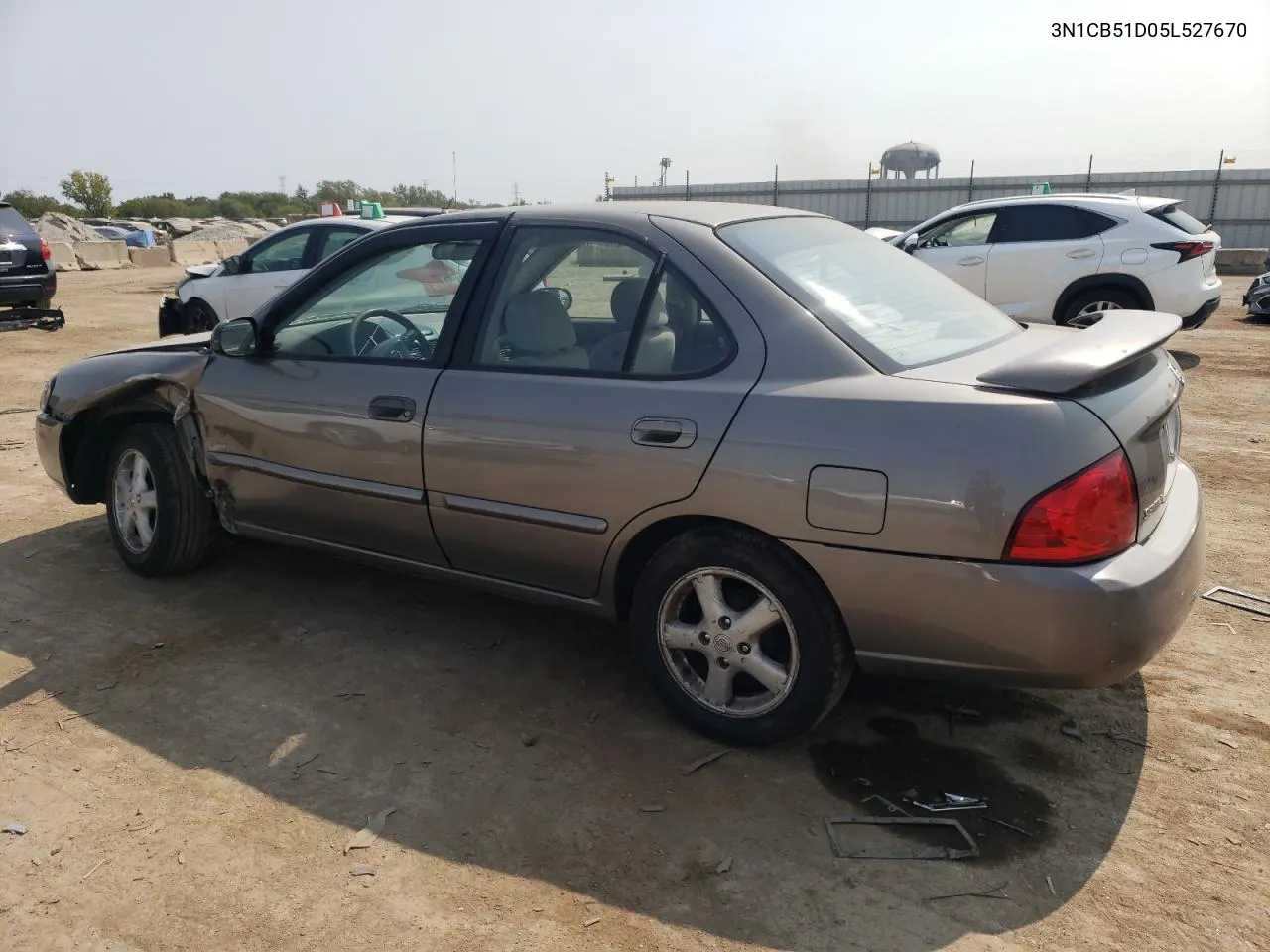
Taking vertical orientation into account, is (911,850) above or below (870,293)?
below

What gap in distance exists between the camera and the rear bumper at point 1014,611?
2.59 meters

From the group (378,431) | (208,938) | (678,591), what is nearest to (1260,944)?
(678,591)

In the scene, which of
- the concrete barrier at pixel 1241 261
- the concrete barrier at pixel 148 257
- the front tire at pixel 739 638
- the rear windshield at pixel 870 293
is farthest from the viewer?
the concrete barrier at pixel 148 257

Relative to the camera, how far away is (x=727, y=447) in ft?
9.60

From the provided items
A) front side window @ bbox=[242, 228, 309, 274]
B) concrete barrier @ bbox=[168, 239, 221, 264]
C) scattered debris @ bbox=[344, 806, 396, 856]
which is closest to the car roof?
scattered debris @ bbox=[344, 806, 396, 856]

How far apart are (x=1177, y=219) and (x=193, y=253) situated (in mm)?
29329

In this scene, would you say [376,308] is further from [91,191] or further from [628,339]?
[91,191]

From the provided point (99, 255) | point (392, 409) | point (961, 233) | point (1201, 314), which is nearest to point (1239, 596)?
point (392, 409)

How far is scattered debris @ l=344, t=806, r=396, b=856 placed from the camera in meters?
2.77

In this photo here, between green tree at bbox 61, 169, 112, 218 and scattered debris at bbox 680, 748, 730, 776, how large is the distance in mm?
74161

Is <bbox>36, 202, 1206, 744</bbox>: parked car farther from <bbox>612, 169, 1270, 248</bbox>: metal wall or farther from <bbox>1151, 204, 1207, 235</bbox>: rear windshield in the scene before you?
<bbox>612, 169, 1270, 248</bbox>: metal wall

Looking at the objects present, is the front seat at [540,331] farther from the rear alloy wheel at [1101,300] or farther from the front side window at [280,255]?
the rear alloy wheel at [1101,300]

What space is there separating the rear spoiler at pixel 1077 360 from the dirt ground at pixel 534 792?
1.21 meters

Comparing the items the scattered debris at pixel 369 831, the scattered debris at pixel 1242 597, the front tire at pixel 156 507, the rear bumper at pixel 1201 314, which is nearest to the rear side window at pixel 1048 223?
the rear bumper at pixel 1201 314
